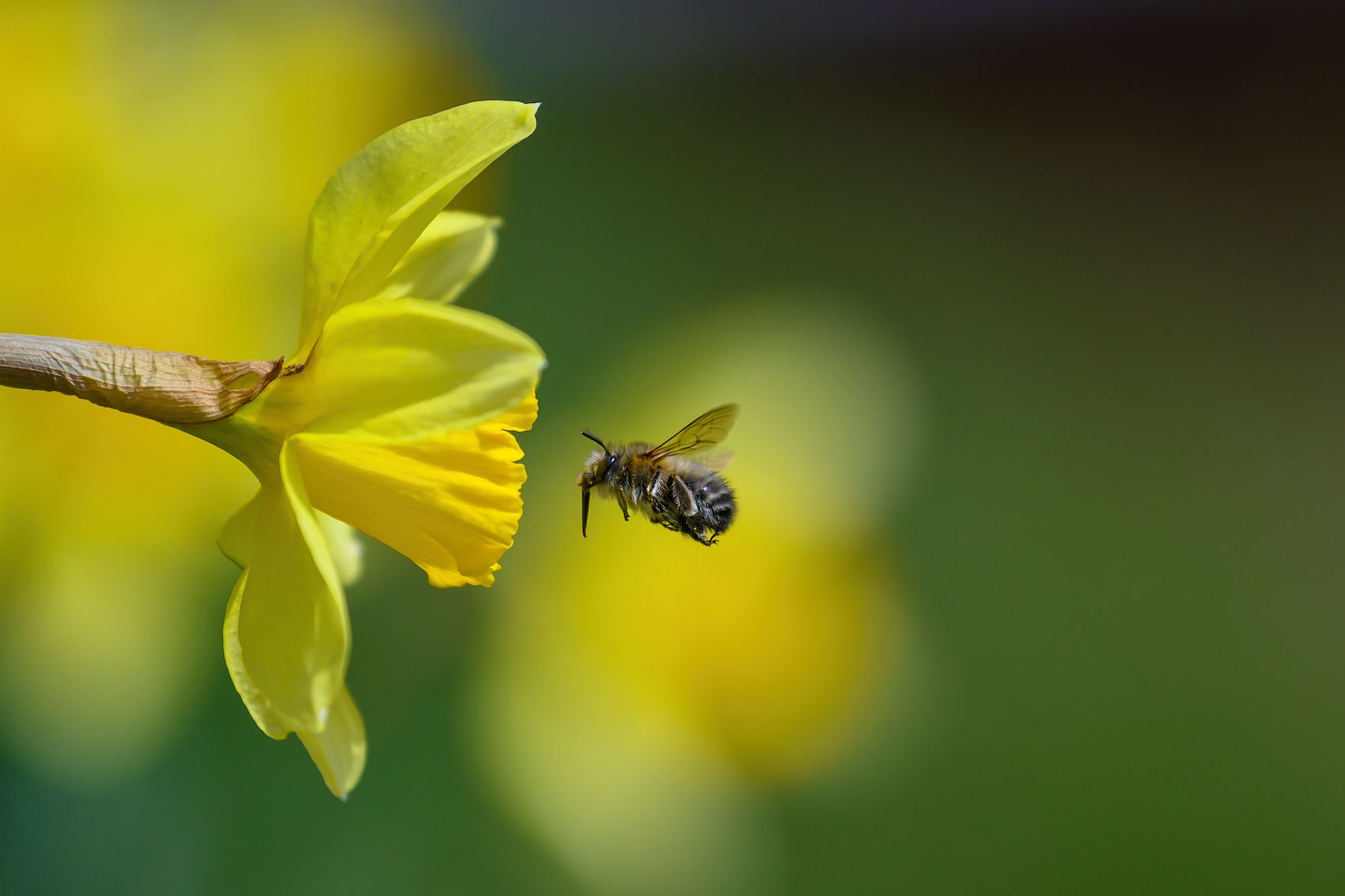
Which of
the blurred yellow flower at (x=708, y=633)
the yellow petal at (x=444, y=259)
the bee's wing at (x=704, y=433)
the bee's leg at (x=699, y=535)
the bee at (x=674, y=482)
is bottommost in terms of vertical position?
the blurred yellow flower at (x=708, y=633)

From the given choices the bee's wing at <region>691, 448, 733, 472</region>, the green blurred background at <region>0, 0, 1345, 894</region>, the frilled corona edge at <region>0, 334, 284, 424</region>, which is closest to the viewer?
the frilled corona edge at <region>0, 334, 284, 424</region>

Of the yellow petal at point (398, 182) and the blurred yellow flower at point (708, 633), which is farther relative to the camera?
the blurred yellow flower at point (708, 633)

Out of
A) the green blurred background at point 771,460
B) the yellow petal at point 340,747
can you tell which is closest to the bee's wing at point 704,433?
the yellow petal at point 340,747

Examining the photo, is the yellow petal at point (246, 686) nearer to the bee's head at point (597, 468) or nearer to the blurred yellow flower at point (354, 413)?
the blurred yellow flower at point (354, 413)

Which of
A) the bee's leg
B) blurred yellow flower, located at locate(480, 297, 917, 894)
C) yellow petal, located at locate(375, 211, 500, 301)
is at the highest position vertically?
yellow petal, located at locate(375, 211, 500, 301)

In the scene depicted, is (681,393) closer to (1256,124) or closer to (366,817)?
(366,817)

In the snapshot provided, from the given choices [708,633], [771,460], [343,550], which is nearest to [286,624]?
[343,550]

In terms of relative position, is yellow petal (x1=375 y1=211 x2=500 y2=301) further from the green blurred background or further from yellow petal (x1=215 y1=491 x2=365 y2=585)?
the green blurred background

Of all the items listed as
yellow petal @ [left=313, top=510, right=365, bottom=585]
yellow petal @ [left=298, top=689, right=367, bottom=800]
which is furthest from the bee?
yellow petal @ [left=298, top=689, right=367, bottom=800]

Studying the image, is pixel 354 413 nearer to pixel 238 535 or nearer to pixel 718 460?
pixel 238 535
